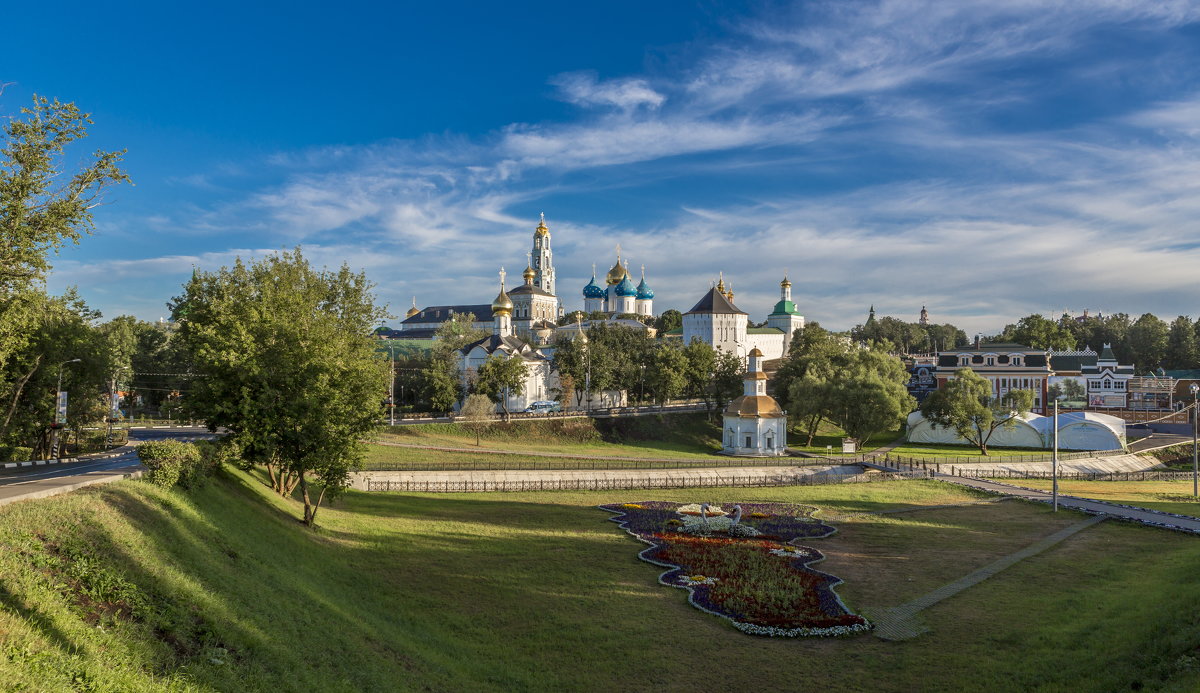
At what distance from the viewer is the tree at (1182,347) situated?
388 ft

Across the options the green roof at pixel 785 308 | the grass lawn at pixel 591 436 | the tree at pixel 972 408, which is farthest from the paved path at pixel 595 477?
the green roof at pixel 785 308

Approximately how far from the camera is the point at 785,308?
127125 millimetres

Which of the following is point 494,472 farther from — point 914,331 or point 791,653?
point 914,331

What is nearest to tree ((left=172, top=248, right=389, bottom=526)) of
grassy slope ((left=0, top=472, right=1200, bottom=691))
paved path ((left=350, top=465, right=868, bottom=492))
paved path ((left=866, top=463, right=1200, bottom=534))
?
grassy slope ((left=0, top=472, right=1200, bottom=691))

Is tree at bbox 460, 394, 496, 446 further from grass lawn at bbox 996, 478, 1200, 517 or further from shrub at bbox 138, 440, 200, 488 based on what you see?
grass lawn at bbox 996, 478, 1200, 517

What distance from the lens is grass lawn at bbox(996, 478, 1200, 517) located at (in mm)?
37406

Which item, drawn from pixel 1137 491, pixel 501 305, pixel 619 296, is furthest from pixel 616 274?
pixel 1137 491

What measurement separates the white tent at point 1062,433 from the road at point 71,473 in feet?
207

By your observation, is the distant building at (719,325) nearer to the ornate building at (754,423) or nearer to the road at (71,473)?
the ornate building at (754,423)

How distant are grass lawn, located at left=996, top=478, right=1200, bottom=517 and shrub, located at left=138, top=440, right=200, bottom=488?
42143 mm

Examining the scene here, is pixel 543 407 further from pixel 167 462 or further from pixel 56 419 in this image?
pixel 167 462

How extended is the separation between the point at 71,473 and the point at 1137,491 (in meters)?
54.3

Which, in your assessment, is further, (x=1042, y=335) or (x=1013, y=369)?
(x=1042, y=335)

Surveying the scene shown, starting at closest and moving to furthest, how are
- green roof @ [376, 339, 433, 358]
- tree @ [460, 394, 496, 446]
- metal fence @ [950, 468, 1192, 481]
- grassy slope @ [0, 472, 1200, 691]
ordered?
grassy slope @ [0, 472, 1200, 691], metal fence @ [950, 468, 1192, 481], tree @ [460, 394, 496, 446], green roof @ [376, 339, 433, 358]
